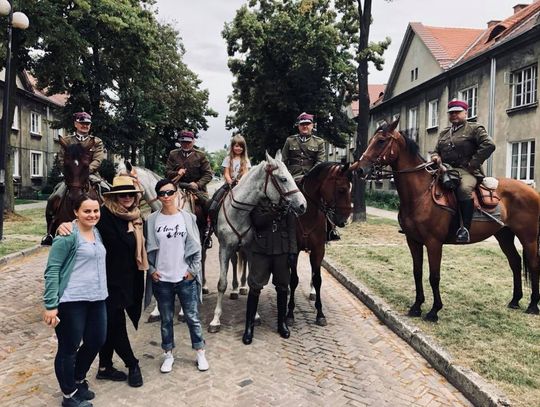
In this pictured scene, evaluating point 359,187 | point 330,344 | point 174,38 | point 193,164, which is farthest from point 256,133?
point 330,344

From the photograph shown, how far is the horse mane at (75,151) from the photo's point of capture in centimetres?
555

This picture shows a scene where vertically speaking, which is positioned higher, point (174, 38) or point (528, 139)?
point (174, 38)

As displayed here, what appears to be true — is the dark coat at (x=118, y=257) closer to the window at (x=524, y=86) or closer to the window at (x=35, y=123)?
the window at (x=524, y=86)

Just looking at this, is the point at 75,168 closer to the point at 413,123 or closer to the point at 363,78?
the point at 363,78

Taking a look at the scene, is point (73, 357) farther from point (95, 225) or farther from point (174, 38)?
point (174, 38)

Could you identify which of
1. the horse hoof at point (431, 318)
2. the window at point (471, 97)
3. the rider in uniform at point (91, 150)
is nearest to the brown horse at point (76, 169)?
the rider in uniform at point (91, 150)

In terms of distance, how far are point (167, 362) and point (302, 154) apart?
3.83m

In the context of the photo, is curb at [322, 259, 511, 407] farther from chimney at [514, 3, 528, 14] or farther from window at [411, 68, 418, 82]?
chimney at [514, 3, 528, 14]

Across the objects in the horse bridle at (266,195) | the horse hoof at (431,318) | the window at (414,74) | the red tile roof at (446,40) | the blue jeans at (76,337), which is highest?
the red tile roof at (446,40)

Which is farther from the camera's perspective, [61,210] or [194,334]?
[61,210]

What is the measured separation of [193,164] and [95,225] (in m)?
3.56

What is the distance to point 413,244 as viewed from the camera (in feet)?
21.0

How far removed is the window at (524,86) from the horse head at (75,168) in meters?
18.2

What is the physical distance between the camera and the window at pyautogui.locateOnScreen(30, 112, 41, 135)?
32.1 meters
